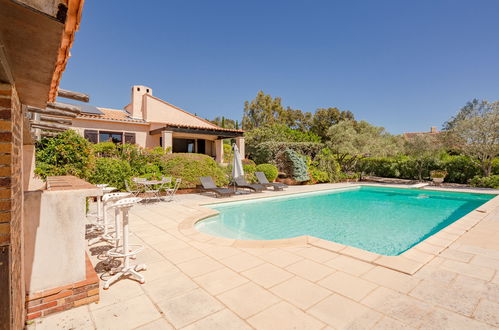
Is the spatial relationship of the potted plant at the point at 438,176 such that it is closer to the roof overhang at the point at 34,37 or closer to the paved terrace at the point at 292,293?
the paved terrace at the point at 292,293

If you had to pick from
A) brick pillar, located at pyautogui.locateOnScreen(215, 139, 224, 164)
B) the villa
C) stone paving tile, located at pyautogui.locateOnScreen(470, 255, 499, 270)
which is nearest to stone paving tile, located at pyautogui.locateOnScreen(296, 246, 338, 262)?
stone paving tile, located at pyautogui.locateOnScreen(470, 255, 499, 270)

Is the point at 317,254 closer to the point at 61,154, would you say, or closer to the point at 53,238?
the point at 53,238

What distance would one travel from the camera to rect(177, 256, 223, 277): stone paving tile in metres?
3.73

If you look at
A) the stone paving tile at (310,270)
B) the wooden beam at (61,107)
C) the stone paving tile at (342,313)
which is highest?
the wooden beam at (61,107)

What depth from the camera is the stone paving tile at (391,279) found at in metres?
3.26

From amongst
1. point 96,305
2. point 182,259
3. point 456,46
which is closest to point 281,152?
point 456,46

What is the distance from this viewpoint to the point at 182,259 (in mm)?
4230

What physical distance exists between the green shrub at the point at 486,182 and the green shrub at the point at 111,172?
21.4 meters

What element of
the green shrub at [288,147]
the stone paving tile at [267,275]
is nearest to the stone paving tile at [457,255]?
the stone paving tile at [267,275]

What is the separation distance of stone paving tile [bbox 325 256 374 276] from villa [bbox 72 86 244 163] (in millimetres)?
13921

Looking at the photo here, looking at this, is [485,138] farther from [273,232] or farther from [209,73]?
[209,73]

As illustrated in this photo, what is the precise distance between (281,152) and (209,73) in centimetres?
1174

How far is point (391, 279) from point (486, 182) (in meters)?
18.2

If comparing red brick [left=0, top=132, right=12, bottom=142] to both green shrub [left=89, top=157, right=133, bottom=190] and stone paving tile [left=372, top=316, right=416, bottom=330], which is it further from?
green shrub [left=89, top=157, right=133, bottom=190]
